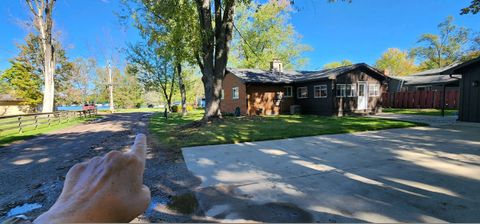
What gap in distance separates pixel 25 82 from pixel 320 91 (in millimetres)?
30655

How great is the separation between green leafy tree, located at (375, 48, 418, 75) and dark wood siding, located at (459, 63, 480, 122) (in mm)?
43511

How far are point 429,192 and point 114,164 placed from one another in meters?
4.26

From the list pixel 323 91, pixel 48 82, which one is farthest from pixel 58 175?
pixel 48 82

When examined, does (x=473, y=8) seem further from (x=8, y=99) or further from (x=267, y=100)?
(x=8, y=99)

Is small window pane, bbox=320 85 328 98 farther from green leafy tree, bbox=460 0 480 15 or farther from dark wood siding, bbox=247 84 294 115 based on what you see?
green leafy tree, bbox=460 0 480 15

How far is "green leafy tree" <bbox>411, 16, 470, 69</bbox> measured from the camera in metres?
37.8

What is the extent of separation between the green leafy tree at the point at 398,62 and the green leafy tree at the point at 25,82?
57.5m

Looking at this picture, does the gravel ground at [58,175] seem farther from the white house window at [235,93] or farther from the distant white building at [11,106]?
the distant white building at [11,106]

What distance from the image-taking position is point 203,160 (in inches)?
224

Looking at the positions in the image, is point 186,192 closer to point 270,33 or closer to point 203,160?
point 203,160

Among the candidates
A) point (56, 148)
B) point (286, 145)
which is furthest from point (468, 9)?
point (56, 148)

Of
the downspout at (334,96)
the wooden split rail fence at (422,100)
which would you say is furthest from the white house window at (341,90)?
the wooden split rail fence at (422,100)

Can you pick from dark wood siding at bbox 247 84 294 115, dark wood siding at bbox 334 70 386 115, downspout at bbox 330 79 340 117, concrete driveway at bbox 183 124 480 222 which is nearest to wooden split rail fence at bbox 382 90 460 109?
dark wood siding at bbox 334 70 386 115

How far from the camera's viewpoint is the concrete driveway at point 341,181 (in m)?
3.02
